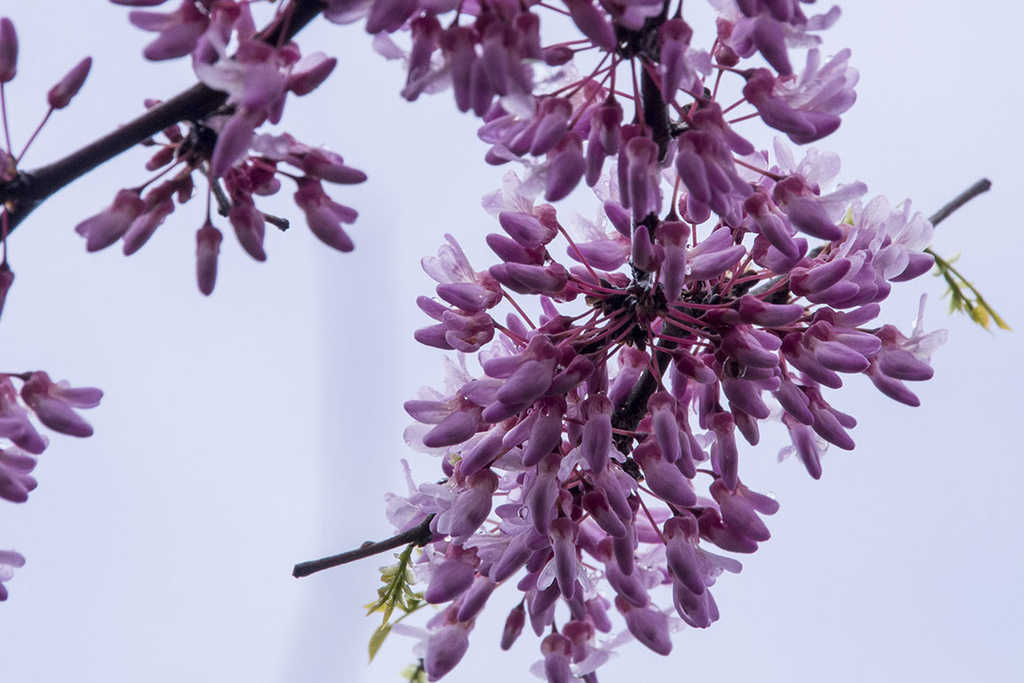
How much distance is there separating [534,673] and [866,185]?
106cm

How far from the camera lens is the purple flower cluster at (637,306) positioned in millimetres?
1158

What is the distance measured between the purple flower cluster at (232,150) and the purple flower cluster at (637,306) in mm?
99

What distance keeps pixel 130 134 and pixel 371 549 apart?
785 millimetres

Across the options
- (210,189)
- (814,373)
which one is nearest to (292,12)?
(210,189)

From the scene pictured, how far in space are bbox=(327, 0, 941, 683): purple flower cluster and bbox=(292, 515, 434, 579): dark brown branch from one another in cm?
2

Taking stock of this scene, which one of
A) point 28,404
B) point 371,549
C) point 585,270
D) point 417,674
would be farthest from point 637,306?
point 417,674

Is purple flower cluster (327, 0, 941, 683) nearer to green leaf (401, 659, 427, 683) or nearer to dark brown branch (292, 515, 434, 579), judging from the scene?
dark brown branch (292, 515, 434, 579)

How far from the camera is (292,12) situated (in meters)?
1.07

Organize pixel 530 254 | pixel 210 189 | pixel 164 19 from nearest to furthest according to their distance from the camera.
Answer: pixel 164 19 → pixel 210 189 → pixel 530 254

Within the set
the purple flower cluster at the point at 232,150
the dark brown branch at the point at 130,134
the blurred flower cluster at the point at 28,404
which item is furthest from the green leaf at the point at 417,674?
the dark brown branch at the point at 130,134

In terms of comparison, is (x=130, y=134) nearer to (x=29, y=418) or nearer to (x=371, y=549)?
(x=29, y=418)

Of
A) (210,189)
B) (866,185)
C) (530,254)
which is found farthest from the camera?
(530,254)

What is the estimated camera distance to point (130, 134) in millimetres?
1074

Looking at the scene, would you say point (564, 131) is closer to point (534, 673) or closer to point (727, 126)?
point (727, 126)
